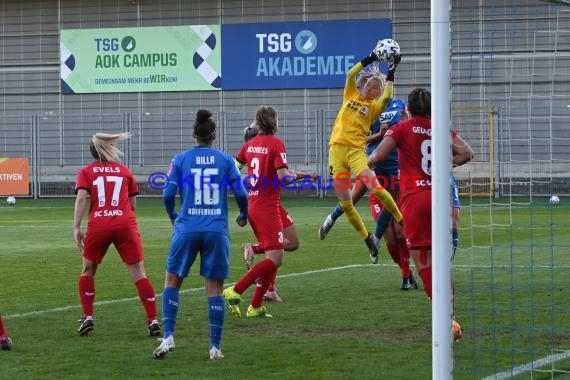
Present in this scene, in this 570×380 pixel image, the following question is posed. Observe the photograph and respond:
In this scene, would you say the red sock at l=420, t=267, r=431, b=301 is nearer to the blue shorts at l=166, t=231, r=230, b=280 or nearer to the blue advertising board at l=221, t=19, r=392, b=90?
the blue shorts at l=166, t=231, r=230, b=280

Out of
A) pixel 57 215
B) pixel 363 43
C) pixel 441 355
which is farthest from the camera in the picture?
pixel 363 43

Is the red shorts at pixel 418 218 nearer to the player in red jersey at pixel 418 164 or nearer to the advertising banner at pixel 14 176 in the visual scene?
the player in red jersey at pixel 418 164

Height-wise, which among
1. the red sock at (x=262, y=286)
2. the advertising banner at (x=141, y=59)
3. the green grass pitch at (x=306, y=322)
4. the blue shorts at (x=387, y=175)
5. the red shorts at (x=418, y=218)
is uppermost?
the advertising banner at (x=141, y=59)

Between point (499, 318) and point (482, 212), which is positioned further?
point (482, 212)

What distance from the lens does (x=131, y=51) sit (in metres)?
38.4

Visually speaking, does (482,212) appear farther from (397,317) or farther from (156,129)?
(397,317)

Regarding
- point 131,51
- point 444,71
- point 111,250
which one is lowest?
point 111,250

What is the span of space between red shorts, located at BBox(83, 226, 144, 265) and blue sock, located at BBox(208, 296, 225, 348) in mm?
1414

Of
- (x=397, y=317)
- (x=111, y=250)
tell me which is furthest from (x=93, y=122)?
(x=397, y=317)

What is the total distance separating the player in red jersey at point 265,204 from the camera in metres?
10.7

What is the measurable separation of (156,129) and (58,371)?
30.4 m

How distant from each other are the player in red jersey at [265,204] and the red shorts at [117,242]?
1.28m

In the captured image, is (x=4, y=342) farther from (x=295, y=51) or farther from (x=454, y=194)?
(x=295, y=51)

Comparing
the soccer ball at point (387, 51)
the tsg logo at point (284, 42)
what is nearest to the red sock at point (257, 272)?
the soccer ball at point (387, 51)
